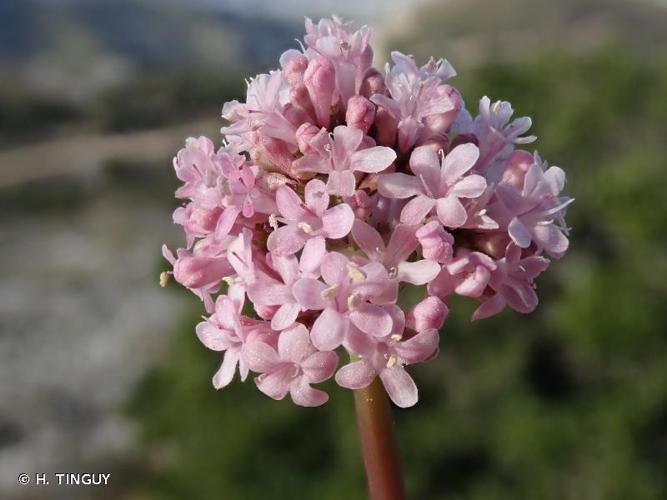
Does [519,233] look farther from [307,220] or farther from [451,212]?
[307,220]

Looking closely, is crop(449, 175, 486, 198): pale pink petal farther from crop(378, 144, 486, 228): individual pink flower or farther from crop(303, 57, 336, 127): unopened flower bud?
crop(303, 57, 336, 127): unopened flower bud

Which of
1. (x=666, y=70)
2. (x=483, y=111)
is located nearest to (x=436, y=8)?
(x=666, y=70)

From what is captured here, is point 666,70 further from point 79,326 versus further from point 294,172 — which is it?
point 79,326

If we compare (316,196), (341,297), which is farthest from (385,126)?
(341,297)

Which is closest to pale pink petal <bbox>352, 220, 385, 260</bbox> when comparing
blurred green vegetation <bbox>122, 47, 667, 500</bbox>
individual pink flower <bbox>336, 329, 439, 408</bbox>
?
individual pink flower <bbox>336, 329, 439, 408</bbox>

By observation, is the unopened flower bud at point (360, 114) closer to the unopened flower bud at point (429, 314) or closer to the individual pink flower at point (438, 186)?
the individual pink flower at point (438, 186)
